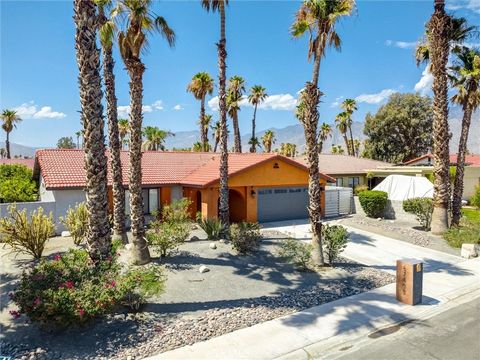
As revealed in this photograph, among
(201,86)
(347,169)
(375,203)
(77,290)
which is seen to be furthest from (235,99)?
(77,290)

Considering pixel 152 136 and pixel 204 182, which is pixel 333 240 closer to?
pixel 204 182

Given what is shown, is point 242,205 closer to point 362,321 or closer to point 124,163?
point 124,163

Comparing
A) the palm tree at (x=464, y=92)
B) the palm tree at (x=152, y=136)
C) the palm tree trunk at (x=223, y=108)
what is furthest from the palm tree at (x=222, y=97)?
the palm tree at (x=152, y=136)

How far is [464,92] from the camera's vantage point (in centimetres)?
2302

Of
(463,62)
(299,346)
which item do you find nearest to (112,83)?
(299,346)

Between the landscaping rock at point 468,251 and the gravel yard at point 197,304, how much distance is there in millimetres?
5365

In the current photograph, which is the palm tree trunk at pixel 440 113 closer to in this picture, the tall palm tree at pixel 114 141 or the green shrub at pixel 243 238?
the green shrub at pixel 243 238

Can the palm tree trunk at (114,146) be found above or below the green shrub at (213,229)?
above

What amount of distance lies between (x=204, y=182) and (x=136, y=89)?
29.5 feet

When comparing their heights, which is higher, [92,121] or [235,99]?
[235,99]

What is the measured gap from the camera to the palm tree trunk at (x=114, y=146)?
16.0m

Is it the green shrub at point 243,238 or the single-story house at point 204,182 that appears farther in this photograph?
the single-story house at point 204,182

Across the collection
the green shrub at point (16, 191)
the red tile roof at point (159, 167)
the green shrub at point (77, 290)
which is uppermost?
the red tile roof at point (159, 167)

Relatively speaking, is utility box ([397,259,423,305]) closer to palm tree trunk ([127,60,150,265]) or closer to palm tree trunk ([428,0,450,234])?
palm tree trunk ([127,60,150,265])
